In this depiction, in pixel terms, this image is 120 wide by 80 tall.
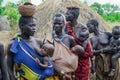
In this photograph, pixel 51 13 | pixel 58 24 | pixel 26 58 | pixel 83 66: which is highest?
pixel 58 24

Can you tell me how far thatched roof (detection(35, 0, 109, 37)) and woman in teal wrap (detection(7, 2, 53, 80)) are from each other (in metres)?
6.39

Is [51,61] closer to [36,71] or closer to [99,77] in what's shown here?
[36,71]

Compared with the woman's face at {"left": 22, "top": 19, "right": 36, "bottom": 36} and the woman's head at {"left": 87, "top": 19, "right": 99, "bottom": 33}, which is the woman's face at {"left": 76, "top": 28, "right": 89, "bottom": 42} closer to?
the woman's face at {"left": 22, "top": 19, "right": 36, "bottom": 36}

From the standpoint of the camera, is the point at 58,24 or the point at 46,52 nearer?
the point at 46,52

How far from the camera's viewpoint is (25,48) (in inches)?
164

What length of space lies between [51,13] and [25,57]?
7040 millimetres

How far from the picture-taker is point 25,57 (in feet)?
13.5

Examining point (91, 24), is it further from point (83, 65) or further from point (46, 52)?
point (46, 52)

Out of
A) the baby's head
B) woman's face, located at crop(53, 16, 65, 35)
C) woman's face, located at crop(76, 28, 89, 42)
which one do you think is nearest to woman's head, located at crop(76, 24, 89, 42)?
woman's face, located at crop(76, 28, 89, 42)

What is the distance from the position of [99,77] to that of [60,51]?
8.93 ft

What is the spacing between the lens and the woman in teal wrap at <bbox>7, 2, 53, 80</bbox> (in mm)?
4121

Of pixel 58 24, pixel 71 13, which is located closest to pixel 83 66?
pixel 71 13

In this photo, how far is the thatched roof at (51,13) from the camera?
1098 cm

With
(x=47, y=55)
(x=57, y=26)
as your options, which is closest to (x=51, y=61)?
(x=47, y=55)
